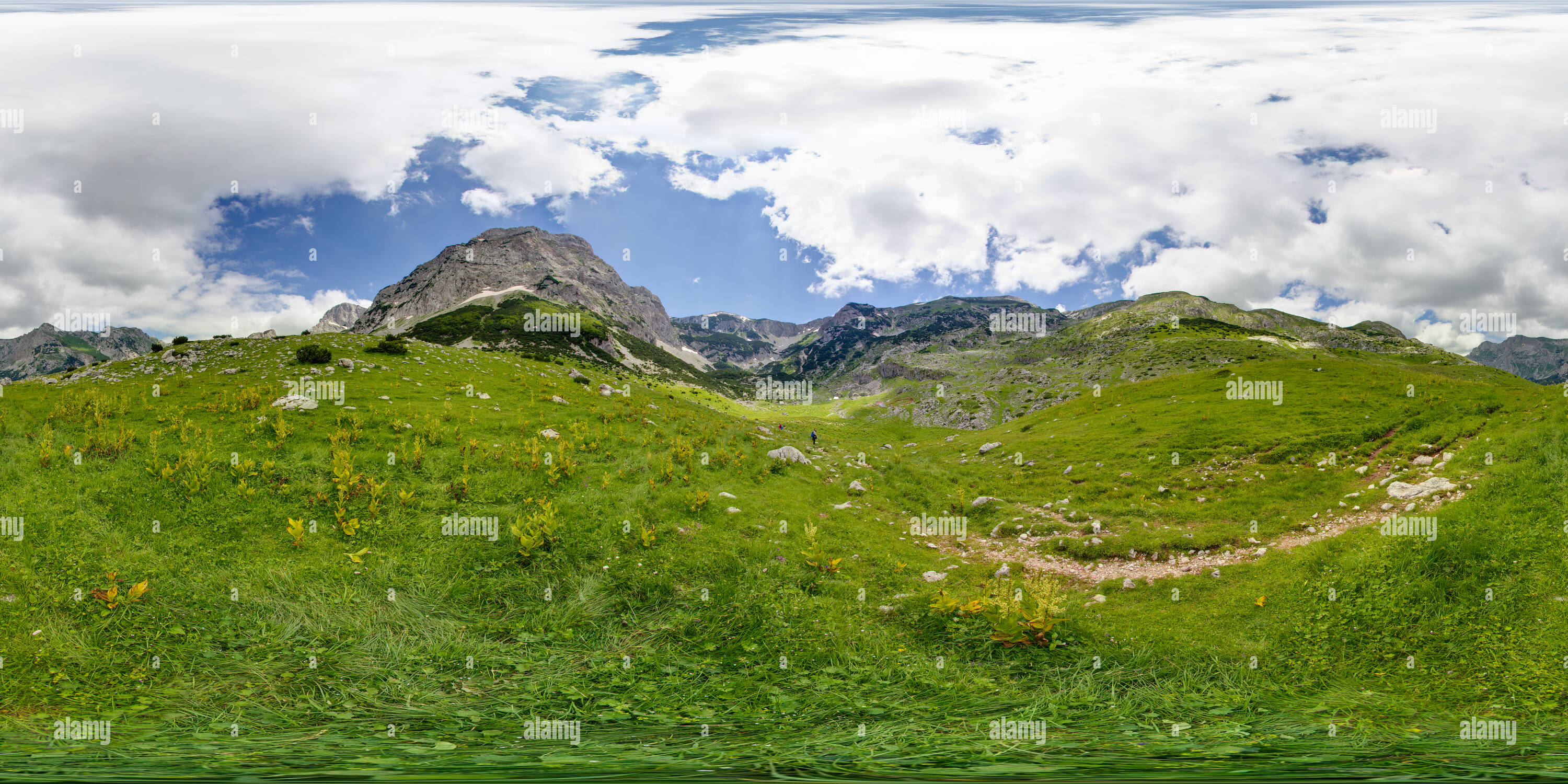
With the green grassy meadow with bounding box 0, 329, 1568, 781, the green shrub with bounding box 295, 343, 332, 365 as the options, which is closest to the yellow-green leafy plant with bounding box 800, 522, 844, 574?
the green grassy meadow with bounding box 0, 329, 1568, 781

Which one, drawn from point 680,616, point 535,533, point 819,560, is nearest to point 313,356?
point 535,533

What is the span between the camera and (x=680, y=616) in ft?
33.0

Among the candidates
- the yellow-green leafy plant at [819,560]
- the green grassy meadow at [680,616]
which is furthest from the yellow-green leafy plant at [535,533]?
the yellow-green leafy plant at [819,560]

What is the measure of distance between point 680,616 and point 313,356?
2832 cm

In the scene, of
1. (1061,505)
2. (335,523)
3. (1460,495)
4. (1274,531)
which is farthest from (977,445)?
→ (335,523)

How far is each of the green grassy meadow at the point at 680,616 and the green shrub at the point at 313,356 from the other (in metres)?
7.03

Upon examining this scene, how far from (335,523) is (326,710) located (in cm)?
717

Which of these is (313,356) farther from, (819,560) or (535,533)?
(819,560)

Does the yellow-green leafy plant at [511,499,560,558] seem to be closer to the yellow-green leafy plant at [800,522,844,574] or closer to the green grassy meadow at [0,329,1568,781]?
the green grassy meadow at [0,329,1568,781]

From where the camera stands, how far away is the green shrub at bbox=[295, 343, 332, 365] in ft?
87.5

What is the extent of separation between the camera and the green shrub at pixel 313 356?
2667 cm

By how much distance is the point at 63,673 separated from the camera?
732cm

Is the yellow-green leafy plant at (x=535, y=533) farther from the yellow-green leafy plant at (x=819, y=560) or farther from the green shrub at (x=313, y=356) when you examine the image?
the green shrub at (x=313, y=356)

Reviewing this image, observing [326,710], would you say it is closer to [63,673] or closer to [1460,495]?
[63,673]
